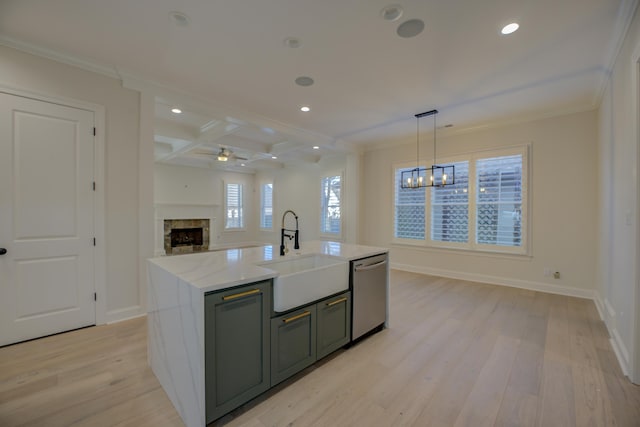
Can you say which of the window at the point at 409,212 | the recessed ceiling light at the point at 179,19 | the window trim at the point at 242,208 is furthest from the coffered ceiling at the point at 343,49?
the window trim at the point at 242,208

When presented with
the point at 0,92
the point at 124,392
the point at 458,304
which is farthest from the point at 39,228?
the point at 458,304

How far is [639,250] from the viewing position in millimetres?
1930

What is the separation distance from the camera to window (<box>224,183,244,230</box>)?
30.4 ft

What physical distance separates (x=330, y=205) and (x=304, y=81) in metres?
4.32

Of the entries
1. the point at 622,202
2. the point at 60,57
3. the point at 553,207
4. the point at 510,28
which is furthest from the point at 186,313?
the point at 553,207

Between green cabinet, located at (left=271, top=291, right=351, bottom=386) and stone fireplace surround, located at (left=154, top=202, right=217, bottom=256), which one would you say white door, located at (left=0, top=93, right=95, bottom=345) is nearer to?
green cabinet, located at (left=271, top=291, right=351, bottom=386)

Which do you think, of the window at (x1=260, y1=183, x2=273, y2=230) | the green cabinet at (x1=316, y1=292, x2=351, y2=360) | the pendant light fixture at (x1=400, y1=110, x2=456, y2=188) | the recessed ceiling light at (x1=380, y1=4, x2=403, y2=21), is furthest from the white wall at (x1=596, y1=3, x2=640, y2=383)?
the window at (x1=260, y1=183, x2=273, y2=230)

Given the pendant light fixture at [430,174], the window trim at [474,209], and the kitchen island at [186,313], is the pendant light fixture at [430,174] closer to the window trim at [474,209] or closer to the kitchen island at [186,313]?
the window trim at [474,209]

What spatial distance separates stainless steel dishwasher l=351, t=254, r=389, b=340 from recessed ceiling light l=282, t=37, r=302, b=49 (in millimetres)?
2142

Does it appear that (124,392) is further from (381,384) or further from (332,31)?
(332,31)

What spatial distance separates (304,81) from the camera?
10.7 ft

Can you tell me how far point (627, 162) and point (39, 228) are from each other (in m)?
5.45

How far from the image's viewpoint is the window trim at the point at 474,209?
4.39 metres

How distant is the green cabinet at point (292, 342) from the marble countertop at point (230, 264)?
1.27 ft
